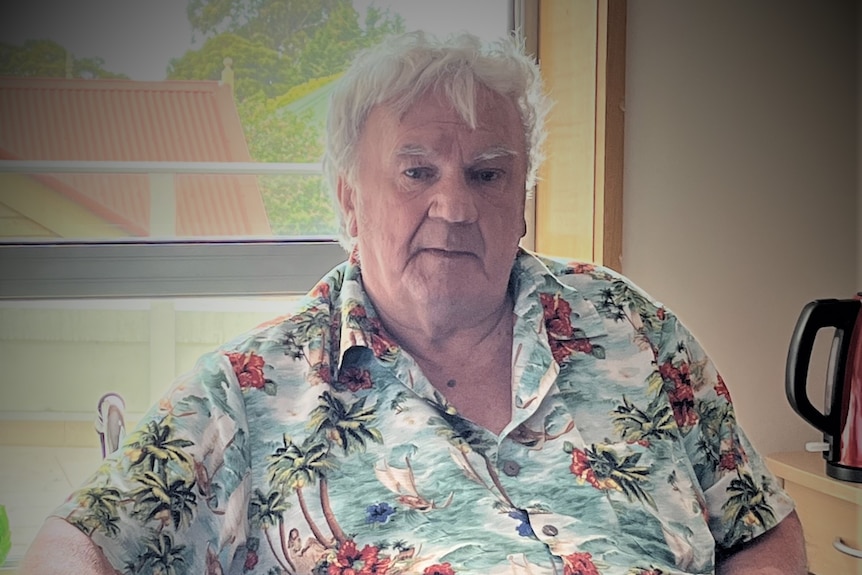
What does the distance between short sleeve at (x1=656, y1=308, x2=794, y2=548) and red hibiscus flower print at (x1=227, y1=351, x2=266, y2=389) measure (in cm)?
56

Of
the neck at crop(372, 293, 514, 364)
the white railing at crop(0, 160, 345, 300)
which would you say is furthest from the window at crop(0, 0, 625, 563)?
the neck at crop(372, 293, 514, 364)

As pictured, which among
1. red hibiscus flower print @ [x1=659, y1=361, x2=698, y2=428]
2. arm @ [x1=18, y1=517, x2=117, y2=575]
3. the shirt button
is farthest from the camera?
red hibiscus flower print @ [x1=659, y1=361, x2=698, y2=428]

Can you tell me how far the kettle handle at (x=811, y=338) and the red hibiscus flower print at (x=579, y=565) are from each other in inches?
22.6

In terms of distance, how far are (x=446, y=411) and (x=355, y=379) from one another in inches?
5.0

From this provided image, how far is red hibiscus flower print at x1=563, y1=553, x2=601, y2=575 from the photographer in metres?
1.29

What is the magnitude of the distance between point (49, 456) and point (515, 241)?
0.84 metres

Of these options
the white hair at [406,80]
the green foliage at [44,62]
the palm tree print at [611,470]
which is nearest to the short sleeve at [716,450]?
the palm tree print at [611,470]

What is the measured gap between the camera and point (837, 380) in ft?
5.51

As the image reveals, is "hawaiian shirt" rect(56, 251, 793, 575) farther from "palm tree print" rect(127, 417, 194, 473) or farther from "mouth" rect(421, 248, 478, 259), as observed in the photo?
"mouth" rect(421, 248, 478, 259)

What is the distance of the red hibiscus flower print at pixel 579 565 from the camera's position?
1.29m

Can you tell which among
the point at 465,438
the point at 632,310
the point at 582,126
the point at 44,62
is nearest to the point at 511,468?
the point at 465,438

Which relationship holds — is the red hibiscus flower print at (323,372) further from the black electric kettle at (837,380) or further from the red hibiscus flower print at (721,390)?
the black electric kettle at (837,380)

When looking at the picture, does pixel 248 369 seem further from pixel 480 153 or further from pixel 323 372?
pixel 480 153

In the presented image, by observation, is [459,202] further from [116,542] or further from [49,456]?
[49,456]
